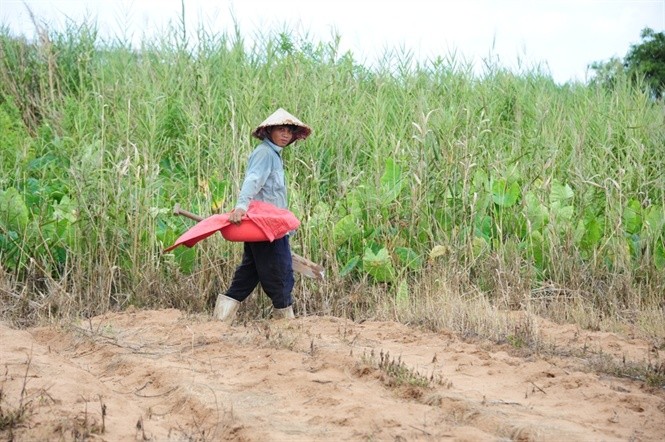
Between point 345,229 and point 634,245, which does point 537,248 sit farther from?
point 345,229

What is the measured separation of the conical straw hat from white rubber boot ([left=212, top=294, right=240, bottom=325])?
3.54 ft

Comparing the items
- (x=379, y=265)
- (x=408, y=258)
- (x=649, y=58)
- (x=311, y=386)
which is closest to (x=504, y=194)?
(x=408, y=258)

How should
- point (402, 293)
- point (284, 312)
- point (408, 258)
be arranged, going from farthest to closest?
point (408, 258), point (402, 293), point (284, 312)

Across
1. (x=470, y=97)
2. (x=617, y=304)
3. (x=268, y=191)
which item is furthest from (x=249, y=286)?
(x=470, y=97)

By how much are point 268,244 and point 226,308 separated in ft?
1.78

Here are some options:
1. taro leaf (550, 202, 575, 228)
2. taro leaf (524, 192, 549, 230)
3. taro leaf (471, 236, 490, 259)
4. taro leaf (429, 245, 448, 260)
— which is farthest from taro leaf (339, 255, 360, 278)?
taro leaf (550, 202, 575, 228)

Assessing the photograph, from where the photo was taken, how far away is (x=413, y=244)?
21.1 feet

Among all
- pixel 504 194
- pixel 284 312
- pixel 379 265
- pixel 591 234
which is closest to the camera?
pixel 284 312

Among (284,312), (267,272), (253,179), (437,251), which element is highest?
(253,179)

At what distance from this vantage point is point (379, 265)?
6.12 metres

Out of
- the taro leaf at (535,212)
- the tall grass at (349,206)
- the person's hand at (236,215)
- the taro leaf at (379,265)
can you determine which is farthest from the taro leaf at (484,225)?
the person's hand at (236,215)

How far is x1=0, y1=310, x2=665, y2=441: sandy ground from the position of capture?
3289 mm

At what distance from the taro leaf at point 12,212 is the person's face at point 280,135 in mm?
2027

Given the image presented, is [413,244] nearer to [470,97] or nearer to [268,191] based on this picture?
[268,191]
